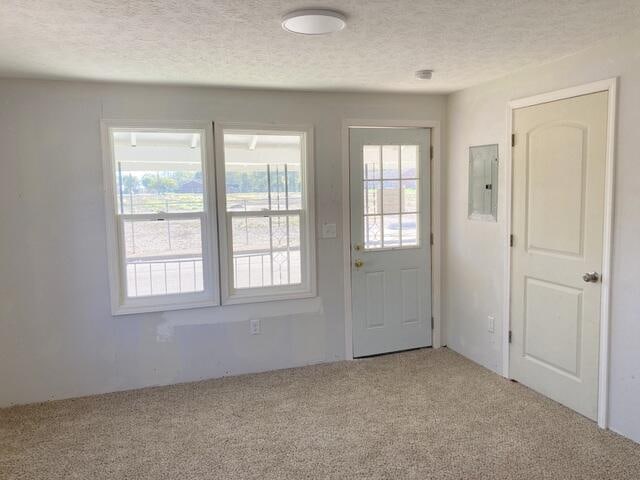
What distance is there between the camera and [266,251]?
3.84m

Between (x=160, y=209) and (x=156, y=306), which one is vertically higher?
(x=160, y=209)

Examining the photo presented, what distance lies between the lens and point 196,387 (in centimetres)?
356

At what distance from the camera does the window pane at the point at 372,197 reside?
13.1 feet

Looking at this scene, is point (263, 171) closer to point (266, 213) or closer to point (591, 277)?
point (266, 213)

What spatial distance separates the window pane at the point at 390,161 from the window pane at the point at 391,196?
0.22ft

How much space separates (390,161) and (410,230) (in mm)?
631

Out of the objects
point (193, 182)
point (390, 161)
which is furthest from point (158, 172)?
point (390, 161)

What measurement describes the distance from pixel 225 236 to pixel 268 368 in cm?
113

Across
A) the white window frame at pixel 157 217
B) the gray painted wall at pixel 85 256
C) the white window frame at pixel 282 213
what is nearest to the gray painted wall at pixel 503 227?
the gray painted wall at pixel 85 256

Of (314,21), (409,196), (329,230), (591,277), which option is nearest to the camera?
(314,21)

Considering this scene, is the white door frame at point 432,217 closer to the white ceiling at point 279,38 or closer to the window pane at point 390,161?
the window pane at point 390,161

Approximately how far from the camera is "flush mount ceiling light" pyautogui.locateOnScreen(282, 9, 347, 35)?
6.68ft

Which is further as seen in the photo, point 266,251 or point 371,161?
point 371,161

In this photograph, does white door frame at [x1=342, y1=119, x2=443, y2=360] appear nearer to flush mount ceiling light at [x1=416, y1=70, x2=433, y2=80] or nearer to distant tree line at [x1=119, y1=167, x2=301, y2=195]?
distant tree line at [x1=119, y1=167, x2=301, y2=195]
